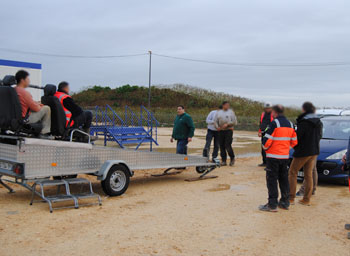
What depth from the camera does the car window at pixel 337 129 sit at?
9.68 metres

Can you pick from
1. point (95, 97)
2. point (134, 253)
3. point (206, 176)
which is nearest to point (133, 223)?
point (134, 253)

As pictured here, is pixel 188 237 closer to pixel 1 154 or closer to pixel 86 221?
pixel 86 221

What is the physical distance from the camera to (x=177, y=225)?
216 inches

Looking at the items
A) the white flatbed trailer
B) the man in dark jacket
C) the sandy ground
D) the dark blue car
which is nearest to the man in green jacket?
the white flatbed trailer

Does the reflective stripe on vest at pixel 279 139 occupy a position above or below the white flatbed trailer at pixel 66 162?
above

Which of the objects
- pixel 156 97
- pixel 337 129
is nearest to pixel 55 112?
pixel 337 129

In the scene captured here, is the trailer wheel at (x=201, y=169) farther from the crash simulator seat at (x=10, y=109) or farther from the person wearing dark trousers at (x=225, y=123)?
the crash simulator seat at (x=10, y=109)

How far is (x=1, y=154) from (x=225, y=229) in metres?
3.77

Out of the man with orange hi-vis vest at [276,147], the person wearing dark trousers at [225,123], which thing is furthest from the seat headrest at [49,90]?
the person wearing dark trousers at [225,123]

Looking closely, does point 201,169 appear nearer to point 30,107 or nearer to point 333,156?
point 333,156

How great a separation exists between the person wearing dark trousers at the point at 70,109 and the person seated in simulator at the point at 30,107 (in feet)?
1.15

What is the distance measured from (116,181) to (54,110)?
5.60ft

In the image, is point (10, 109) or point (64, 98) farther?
point (64, 98)

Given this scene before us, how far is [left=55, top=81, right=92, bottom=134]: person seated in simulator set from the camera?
6824 mm
